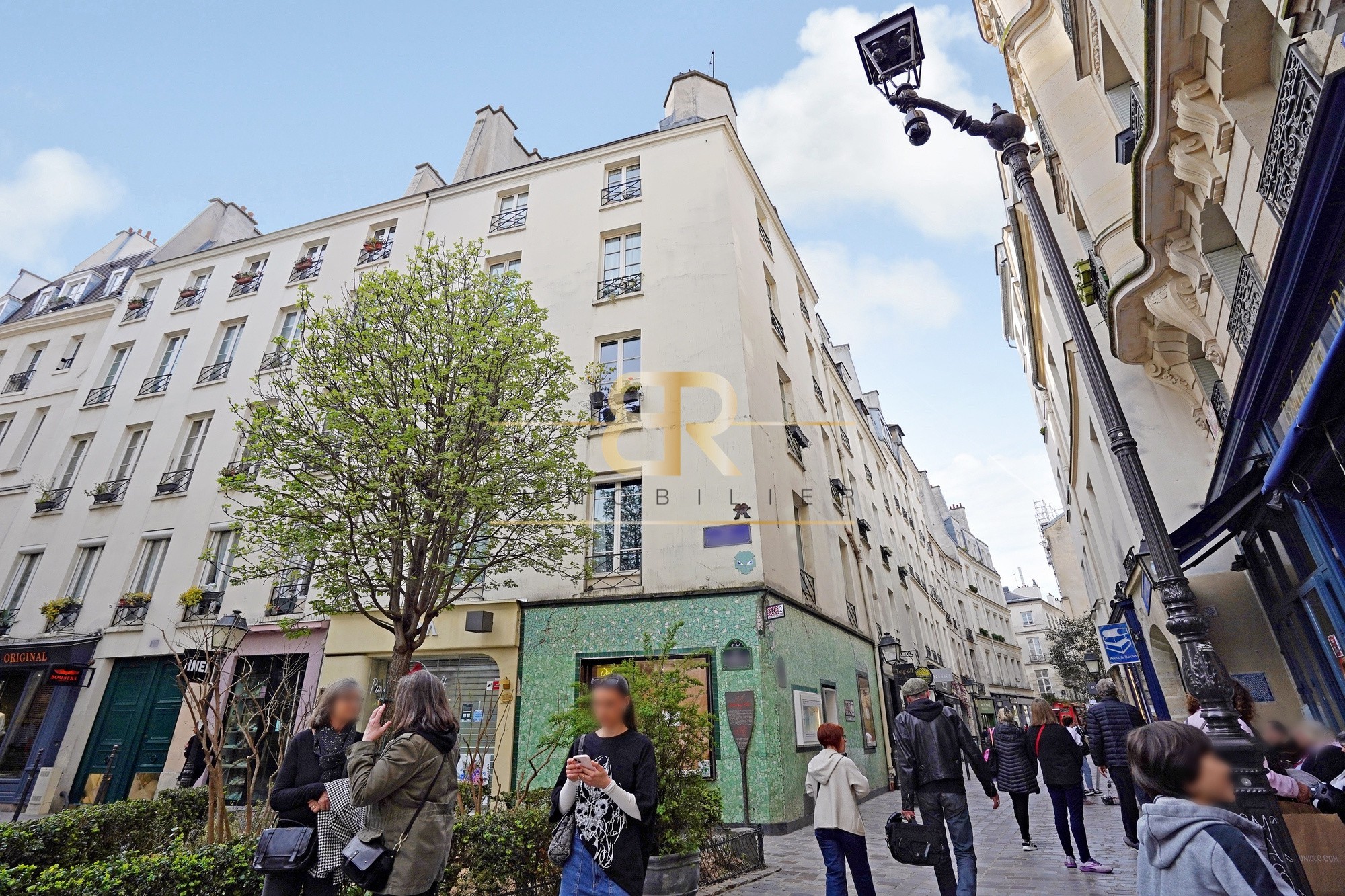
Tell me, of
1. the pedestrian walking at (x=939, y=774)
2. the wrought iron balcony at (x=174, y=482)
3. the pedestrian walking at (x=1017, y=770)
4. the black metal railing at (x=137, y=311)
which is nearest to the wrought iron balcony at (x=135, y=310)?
the black metal railing at (x=137, y=311)

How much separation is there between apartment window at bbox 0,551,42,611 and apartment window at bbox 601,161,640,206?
17.7 m

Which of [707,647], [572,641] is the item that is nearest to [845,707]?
[707,647]

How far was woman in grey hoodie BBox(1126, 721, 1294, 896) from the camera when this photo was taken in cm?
180

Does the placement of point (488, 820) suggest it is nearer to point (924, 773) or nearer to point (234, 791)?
point (924, 773)

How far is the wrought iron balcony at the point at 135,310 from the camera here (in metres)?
20.4

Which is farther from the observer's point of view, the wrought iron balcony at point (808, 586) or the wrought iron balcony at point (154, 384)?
the wrought iron balcony at point (154, 384)

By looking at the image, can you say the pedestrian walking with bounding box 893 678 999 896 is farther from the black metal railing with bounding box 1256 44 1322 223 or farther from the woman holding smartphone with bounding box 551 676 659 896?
the black metal railing with bounding box 1256 44 1322 223

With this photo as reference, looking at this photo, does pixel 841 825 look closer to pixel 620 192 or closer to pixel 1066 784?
pixel 1066 784

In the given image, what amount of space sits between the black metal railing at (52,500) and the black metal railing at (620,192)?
1678 centimetres

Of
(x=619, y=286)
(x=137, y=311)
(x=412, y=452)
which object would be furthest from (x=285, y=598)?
(x=137, y=311)

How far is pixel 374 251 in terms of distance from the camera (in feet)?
60.1

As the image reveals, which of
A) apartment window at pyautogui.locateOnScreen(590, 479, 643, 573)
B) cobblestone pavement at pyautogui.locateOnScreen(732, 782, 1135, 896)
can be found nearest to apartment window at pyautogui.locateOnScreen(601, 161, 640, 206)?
apartment window at pyautogui.locateOnScreen(590, 479, 643, 573)

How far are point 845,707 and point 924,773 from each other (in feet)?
31.3

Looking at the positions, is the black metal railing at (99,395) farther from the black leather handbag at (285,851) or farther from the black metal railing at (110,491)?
the black leather handbag at (285,851)
